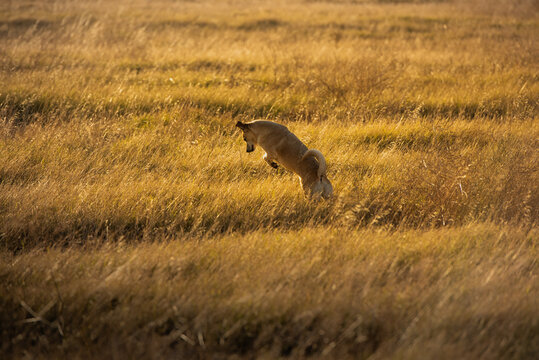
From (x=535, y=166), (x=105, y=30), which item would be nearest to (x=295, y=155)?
(x=535, y=166)

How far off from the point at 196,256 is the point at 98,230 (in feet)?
3.38

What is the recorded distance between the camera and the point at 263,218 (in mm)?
4277

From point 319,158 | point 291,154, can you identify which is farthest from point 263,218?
point 319,158

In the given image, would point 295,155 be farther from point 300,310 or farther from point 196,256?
point 300,310

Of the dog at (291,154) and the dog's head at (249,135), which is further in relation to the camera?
the dog's head at (249,135)

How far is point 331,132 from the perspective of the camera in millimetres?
6379

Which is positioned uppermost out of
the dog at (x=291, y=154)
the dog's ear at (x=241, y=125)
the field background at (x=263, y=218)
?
the dog's ear at (x=241, y=125)

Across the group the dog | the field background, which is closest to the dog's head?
the dog

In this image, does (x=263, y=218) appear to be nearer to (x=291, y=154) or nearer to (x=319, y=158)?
(x=291, y=154)

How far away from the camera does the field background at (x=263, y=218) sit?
2.73 metres

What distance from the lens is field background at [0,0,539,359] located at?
8.95 ft

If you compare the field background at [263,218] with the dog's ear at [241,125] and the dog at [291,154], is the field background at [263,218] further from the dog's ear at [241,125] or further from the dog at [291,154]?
the dog's ear at [241,125]

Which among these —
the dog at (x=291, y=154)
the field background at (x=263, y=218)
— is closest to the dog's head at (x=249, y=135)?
the dog at (x=291, y=154)

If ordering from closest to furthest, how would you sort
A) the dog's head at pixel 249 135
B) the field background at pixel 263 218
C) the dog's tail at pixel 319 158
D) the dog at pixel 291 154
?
the field background at pixel 263 218, the dog's tail at pixel 319 158, the dog at pixel 291 154, the dog's head at pixel 249 135
